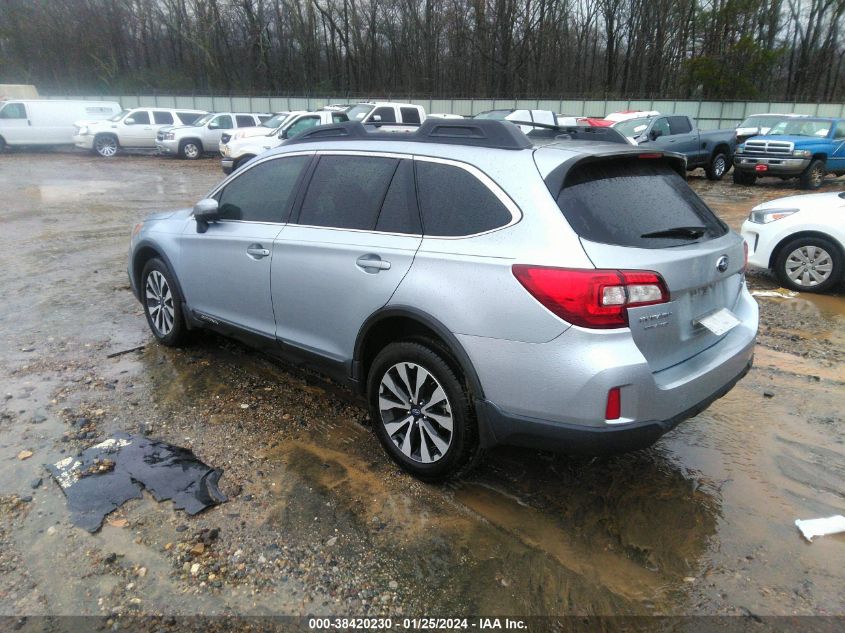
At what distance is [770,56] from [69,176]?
1503 inches

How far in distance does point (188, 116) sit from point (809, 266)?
2437 centimetres

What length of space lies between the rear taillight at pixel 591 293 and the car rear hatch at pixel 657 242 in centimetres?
4

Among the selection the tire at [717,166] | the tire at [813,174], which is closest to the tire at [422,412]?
the tire at [813,174]

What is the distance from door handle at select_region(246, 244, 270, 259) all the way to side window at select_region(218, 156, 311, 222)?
20 centimetres

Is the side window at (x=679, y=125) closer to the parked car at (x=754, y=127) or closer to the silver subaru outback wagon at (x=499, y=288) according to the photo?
the parked car at (x=754, y=127)

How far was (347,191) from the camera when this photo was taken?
11.9ft

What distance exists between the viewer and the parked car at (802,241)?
660 cm

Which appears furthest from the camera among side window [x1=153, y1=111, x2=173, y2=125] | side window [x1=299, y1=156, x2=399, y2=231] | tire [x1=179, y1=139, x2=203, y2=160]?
side window [x1=153, y1=111, x2=173, y2=125]

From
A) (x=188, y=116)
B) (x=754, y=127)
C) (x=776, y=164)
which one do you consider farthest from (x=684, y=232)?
(x=188, y=116)

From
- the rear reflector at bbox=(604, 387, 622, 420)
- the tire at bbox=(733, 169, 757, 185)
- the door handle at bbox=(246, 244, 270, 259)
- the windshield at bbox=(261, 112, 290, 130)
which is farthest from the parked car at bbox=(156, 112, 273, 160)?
the rear reflector at bbox=(604, 387, 622, 420)

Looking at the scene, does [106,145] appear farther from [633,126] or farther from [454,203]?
[454,203]

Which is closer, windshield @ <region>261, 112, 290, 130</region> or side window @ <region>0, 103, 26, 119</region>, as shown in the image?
windshield @ <region>261, 112, 290, 130</region>

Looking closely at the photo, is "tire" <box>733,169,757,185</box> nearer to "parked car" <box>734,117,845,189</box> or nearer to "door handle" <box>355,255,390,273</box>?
"parked car" <box>734,117,845,189</box>

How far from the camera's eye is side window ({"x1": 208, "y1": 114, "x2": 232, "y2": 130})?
949 inches
